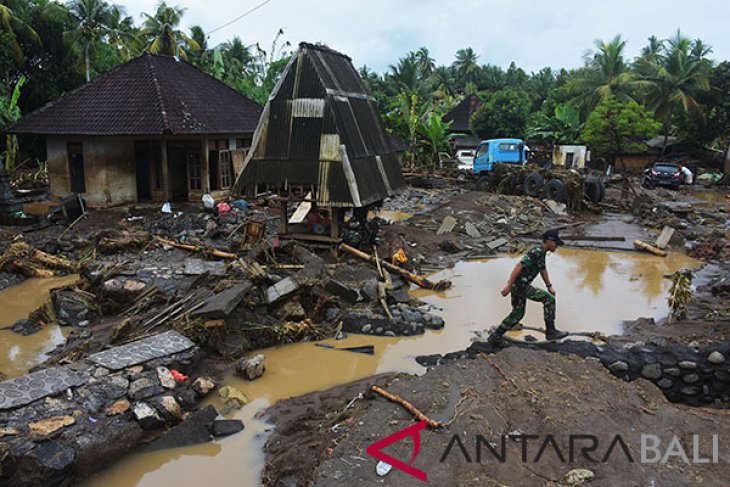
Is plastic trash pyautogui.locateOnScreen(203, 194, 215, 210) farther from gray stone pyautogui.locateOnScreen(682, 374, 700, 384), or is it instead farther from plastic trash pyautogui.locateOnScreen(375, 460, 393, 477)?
gray stone pyautogui.locateOnScreen(682, 374, 700, 384)

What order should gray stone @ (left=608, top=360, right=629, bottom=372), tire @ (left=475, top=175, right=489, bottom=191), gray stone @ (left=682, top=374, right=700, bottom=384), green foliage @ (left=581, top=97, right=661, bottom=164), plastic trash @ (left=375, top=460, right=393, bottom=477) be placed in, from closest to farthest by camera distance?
1. plastic trash @ (left=375, top=460, right=393, bottom=477)
2. gray stone @ (left=682, top=374, right=700, bottom=384)
3. gray stone @ (left=608, top=360, right=629, bottom=372)
4. tire @ (left=475, top=175, right=489, bottom=191)
5. green foliage @ (left=581, top=97, right=661, bottom=164)

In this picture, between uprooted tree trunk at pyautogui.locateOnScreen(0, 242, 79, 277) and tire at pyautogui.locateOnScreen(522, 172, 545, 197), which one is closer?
uprooted tree trunk at pyautogui.locateOnScreen(0, 242, 79, 277)

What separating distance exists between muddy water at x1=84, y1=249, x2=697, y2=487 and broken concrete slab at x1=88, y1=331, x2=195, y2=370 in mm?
945

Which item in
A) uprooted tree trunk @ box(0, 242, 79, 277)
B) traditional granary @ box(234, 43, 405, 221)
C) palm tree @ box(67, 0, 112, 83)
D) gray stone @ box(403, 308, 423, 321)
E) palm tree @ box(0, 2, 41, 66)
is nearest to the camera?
gray stone @ box(403, 308, 423, 321)

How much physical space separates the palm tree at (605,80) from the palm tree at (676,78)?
135 centimetres

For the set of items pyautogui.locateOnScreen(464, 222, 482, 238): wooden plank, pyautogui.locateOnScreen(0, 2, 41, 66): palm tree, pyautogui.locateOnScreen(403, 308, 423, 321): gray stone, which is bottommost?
pyautogui.locateOnScreen(403, 308, 423, 321): gray stone

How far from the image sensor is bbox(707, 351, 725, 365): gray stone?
22.3ft

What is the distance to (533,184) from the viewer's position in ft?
76.9

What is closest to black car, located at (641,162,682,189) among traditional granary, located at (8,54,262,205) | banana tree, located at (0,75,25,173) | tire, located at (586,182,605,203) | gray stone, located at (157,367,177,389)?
→ tire, located at (586,182,605,203)

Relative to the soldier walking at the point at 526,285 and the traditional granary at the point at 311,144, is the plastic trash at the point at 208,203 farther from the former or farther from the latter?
the soldier walking at the point at 526,285

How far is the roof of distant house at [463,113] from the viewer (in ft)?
139

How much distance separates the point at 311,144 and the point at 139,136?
8290 millimetres

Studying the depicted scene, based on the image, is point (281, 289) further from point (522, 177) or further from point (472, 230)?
point (522, 177)

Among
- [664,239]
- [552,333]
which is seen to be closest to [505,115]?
[664,239]
